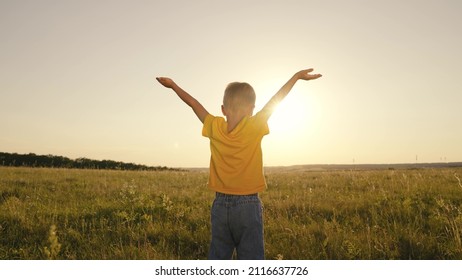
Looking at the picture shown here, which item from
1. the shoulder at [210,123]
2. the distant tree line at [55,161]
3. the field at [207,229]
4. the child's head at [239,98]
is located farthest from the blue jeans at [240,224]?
the distant tree line at [55,161]

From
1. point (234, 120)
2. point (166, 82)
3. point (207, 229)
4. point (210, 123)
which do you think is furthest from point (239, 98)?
point (207, 229)

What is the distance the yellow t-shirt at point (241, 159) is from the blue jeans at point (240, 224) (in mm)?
87

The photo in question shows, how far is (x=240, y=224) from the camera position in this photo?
323 cm

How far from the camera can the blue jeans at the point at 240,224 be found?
3229 mm

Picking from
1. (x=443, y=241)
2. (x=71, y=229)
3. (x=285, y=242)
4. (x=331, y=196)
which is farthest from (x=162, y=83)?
(x=331, y=196)

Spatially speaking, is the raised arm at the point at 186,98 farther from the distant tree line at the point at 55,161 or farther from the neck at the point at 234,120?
the distant tree line at the point at 55,161

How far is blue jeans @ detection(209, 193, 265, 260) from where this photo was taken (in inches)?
127

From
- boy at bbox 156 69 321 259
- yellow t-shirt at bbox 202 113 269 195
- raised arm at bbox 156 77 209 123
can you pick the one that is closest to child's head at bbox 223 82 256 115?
boy at bbox 156 69 321 259

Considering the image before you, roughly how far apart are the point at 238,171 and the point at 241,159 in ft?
0.37

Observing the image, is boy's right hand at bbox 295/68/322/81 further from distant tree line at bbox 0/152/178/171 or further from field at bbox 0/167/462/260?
distant tree line at bbox 0/152/178/171

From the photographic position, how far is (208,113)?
3727 mm

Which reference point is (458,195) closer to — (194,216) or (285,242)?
(285,242)

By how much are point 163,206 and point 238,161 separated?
4.38 metres

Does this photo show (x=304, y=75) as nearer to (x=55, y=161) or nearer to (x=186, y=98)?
(x=186, y=98)
